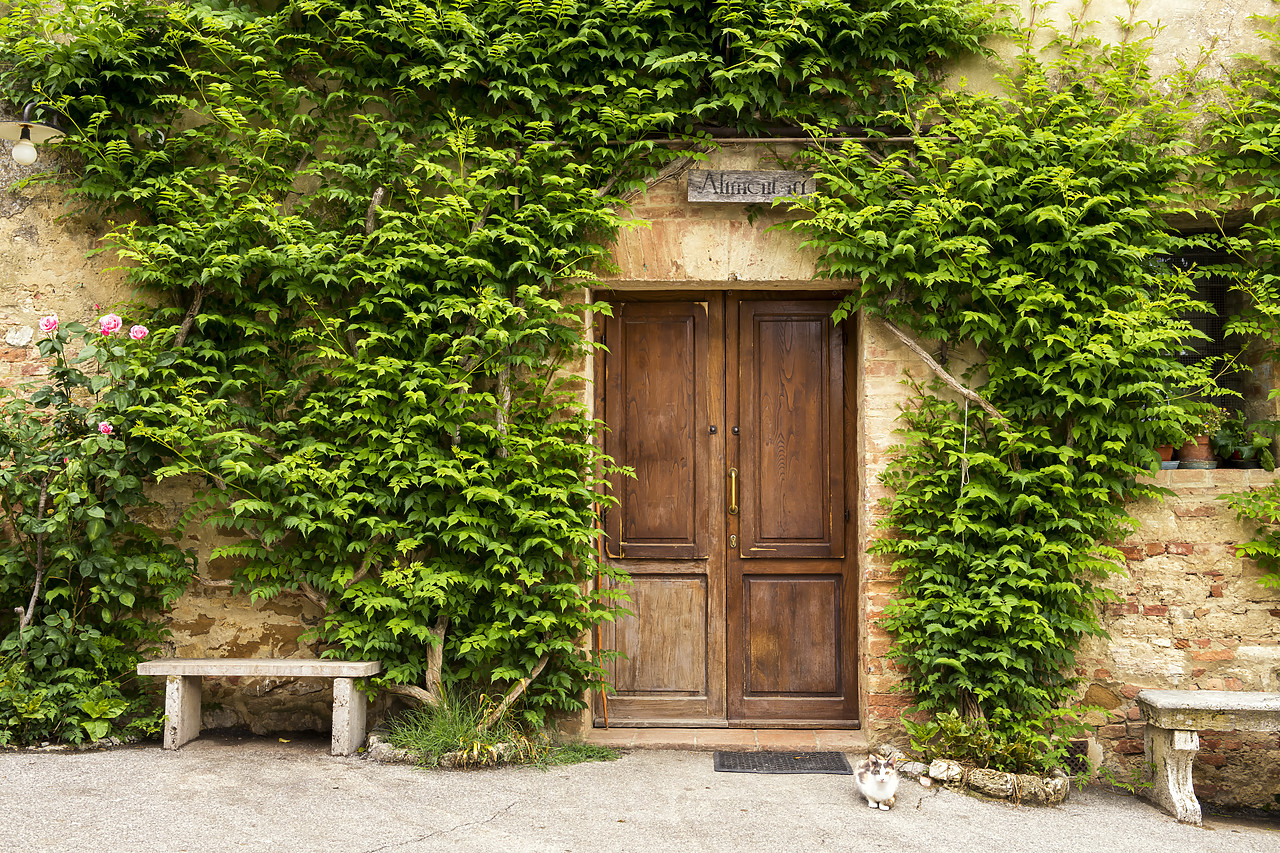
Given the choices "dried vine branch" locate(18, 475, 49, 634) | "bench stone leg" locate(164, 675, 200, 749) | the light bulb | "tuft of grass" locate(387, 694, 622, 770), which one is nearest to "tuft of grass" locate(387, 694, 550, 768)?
"tuft of grass" locate(387, 694, 622, 770)

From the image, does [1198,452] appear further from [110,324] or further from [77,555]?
[77,555]

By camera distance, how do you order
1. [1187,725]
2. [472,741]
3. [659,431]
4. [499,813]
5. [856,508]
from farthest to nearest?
1. [659,431]
2. [856,508]
3. [472,741]
4. [1187,725]
5. [499,813]

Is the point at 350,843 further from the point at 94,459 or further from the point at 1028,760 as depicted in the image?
the point at 1028,760

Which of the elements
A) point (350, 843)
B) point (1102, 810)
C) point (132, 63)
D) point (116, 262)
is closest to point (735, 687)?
point (1102, 810)

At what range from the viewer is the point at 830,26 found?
4.02m

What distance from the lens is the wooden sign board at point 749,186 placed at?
13.5 ft

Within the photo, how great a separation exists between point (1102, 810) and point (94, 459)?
5203 mm

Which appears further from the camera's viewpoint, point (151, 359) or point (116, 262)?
point (116, 262)

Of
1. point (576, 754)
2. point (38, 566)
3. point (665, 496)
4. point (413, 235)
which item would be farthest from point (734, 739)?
point (38, 566)

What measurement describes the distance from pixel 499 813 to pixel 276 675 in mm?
1449

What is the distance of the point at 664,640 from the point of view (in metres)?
4.41

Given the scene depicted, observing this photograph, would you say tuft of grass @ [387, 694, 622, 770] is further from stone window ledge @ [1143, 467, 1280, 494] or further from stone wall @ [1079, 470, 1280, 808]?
stone window ledge @ [1143, 467, 1280, 494]

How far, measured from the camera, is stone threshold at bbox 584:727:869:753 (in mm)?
4102

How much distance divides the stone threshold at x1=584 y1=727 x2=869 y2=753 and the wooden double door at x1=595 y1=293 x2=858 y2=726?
109 millimetres
